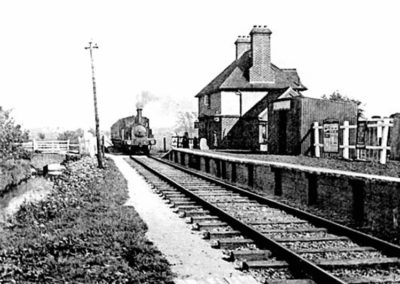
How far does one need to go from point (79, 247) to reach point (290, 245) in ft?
10.1

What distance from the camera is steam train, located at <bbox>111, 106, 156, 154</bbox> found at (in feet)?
146

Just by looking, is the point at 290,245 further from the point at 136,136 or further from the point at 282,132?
the point at 136,136

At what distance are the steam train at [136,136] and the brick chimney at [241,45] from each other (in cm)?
1133

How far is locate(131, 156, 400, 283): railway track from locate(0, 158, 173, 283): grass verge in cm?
118

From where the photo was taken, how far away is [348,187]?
1153 cm

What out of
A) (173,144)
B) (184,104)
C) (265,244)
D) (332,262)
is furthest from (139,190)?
(184,104)

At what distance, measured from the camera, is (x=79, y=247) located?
25.8 feet

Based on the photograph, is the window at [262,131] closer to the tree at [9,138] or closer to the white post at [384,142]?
the tree at [9,138]

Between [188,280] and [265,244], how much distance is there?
80.1 inches

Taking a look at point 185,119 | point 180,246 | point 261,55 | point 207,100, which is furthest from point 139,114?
point 185,119

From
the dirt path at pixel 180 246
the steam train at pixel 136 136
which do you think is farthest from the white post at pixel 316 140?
the steam train at pixel 136 136

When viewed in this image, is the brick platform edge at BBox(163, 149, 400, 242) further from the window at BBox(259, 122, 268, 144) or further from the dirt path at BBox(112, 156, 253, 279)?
the window at BBox(259, 122, 268, 144)

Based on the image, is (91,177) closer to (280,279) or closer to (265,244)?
(265,244)

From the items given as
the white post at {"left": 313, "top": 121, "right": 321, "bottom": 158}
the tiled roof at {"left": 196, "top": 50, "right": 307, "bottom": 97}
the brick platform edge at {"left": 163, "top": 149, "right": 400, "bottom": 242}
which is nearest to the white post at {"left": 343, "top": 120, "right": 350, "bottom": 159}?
the white post at {"left": 313, "top": 121, "right": 321, "bottom": 158}
